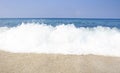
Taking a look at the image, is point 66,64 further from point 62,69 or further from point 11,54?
point 11,54

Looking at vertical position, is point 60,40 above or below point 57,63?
above

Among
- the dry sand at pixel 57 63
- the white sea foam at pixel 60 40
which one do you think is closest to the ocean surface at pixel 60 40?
the white sea foam at pixel 60 40

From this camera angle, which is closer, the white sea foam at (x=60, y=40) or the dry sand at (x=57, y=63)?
the dry sand at (x=57, y=63)

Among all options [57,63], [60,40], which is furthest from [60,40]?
[57,63]

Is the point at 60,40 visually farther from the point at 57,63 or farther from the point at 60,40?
the point at 57,63

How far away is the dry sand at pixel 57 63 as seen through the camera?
6.03 m

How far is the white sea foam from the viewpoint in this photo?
26.4ft

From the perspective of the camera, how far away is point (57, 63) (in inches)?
256

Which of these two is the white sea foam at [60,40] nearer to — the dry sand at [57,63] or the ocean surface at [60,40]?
the ocean surface at [60,40]

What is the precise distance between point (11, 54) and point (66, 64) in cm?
223

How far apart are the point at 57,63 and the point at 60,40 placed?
2.57m

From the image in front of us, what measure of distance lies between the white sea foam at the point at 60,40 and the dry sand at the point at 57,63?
2.35 feet

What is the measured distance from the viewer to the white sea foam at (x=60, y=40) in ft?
26.4

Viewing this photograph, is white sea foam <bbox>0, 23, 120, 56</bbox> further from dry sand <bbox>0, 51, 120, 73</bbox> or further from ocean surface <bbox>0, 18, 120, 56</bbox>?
dry sand <bbox>0, 51, 120, 73</bbox>
